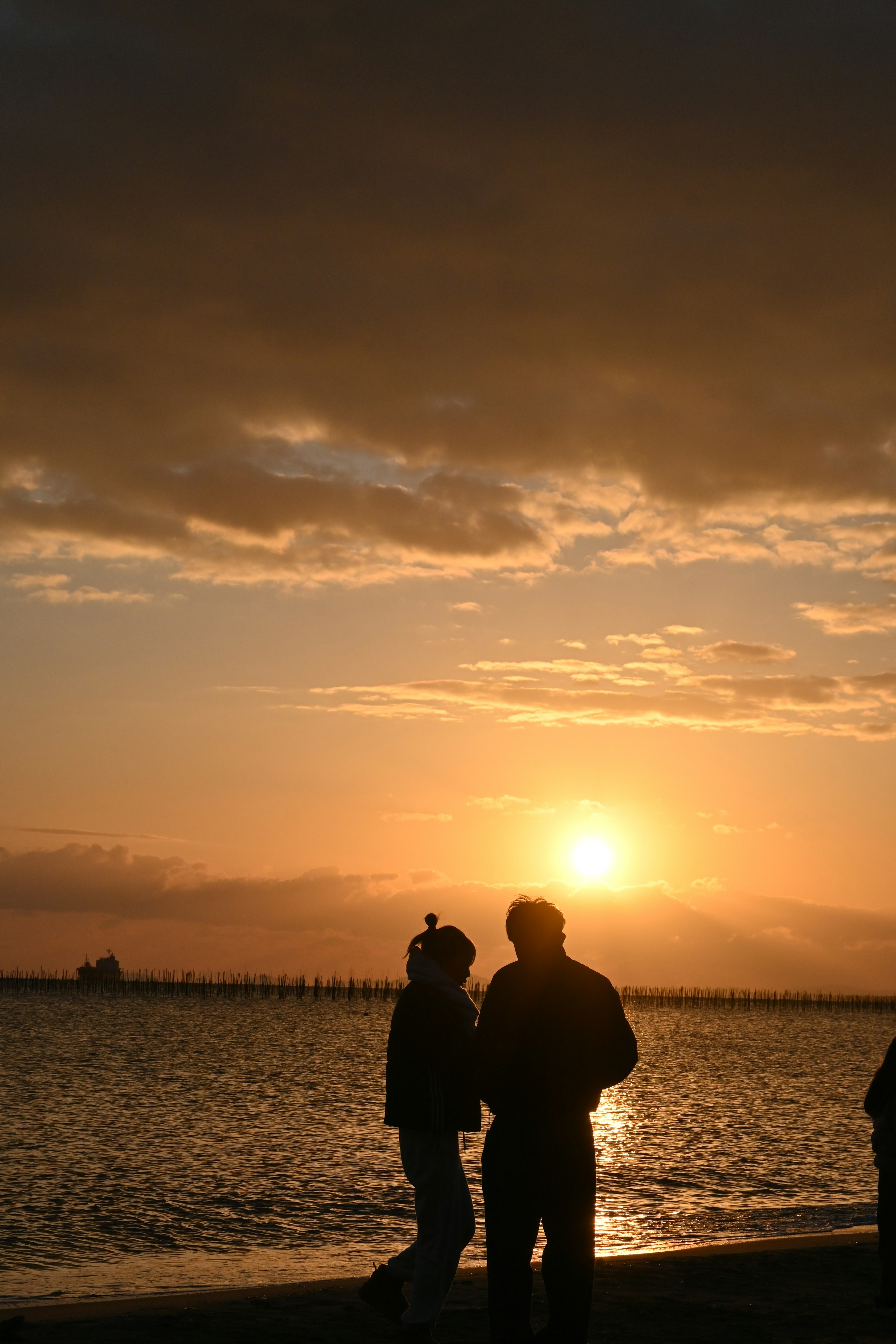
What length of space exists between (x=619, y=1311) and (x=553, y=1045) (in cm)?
386

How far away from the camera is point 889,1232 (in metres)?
7.82

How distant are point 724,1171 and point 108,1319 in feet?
47.8

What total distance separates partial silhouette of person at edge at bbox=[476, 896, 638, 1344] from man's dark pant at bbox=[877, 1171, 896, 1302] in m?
3.72

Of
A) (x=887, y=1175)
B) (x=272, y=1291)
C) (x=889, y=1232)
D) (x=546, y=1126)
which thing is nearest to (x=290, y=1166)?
(x=272, y=1291)

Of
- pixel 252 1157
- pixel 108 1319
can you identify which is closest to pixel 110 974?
pixel 252 1157

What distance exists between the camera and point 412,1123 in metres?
6.04

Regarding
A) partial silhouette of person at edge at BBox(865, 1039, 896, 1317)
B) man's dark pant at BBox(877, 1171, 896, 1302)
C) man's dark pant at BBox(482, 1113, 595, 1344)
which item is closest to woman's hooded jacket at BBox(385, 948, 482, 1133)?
man's dark pant at BBox(482, 1113, 595, 1344)

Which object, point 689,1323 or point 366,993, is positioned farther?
point 366,993

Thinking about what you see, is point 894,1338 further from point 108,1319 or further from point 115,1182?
point 115,1182

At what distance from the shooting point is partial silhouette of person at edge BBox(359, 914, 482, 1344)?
6.00m

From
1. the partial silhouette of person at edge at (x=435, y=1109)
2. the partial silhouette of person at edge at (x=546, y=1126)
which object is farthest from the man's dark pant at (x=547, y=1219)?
the partial silhouette of person at edge at (x=435, y=1109)

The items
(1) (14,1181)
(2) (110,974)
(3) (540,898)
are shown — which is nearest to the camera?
(3) (540,898)

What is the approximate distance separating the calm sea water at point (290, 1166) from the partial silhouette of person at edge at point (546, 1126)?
718 cm

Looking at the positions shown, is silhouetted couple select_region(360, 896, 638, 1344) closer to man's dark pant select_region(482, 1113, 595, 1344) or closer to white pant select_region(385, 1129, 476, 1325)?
man's dark pant select_region(482, 1113, 595, 1344)
